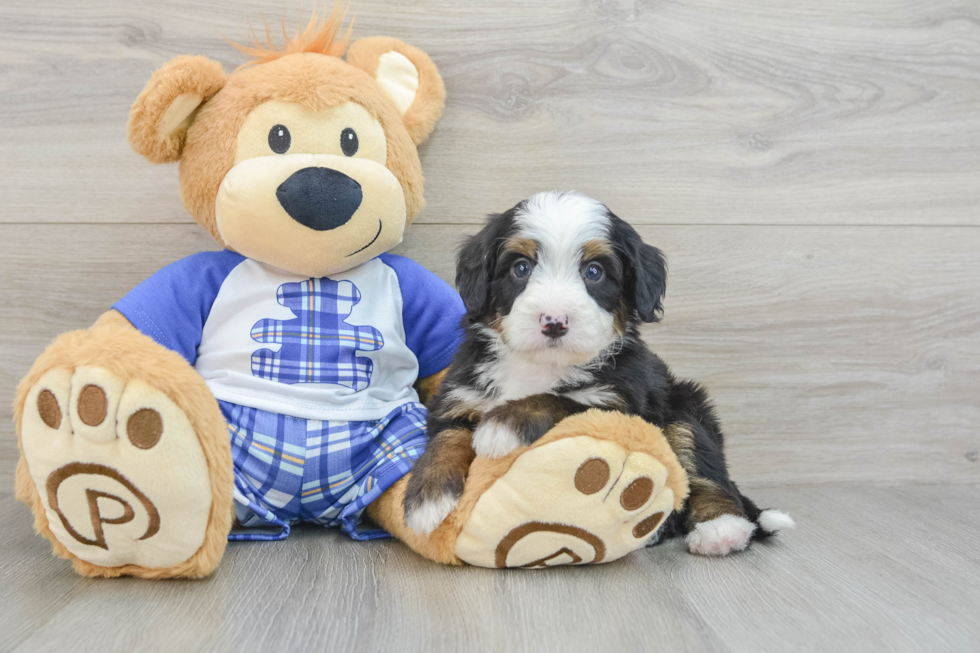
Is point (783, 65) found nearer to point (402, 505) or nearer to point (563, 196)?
point (563, 196)

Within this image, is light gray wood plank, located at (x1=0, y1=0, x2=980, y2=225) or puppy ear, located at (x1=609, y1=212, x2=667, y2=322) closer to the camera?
puppy ear, located at (x1=609, y1=212, x2=667, y2=322)

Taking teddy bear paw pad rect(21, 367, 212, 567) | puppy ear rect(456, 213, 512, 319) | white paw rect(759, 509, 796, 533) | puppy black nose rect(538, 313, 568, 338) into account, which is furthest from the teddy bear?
white paw rect(759, 509, 796, 533)

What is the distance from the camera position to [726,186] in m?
2.32

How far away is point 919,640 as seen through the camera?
1316 millimetres

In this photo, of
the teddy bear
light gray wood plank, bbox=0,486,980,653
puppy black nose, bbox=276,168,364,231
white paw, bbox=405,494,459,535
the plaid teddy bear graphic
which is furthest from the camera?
the plaid teddy bear graphic

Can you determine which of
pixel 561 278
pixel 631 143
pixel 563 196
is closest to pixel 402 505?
pixel 561 278

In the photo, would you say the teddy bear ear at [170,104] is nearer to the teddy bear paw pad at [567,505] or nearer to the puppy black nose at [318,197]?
the puppy black nose at [318,197]

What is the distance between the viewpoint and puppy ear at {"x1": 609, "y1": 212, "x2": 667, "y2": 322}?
1.61 metres

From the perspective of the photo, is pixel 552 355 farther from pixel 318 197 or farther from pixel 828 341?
pixel 828 341

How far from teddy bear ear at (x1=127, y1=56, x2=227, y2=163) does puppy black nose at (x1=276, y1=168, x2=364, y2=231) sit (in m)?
0.34

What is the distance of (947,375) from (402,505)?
1.89 metres

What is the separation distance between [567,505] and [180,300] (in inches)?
41.8

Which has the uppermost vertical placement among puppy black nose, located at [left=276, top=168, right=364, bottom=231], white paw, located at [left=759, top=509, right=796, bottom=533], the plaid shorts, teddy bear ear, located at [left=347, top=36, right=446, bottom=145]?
teddy bear ear, located at [left=347, top=36, right=446, bottom=145]

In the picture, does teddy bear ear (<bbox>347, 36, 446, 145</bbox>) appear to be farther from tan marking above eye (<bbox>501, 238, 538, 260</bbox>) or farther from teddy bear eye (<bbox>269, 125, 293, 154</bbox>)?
tan marking above eye (<bbox>501, 238, 538, 260</bbox>)
